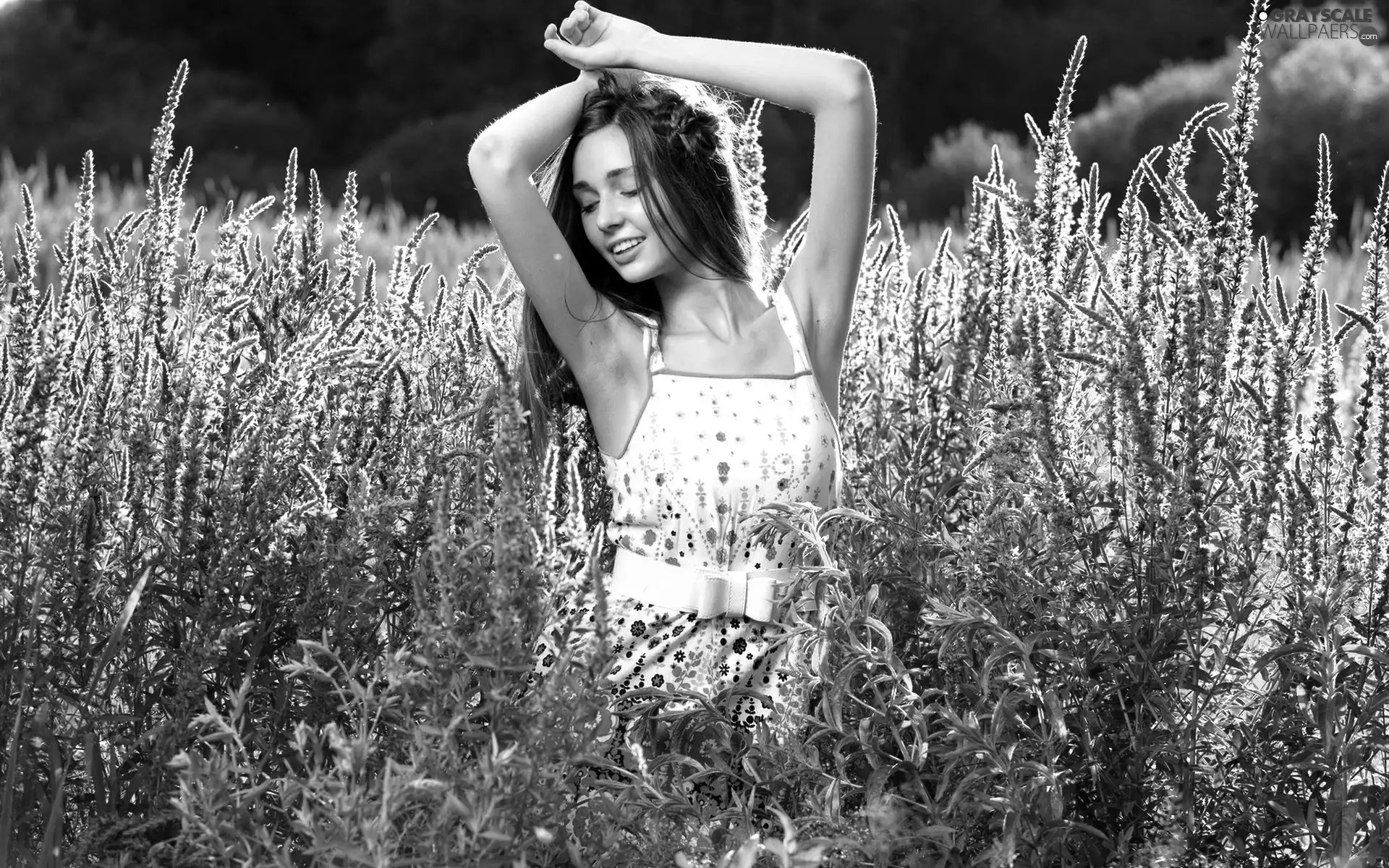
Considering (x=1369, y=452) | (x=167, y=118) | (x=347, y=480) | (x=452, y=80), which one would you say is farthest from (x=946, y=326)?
(x=452, y=80)

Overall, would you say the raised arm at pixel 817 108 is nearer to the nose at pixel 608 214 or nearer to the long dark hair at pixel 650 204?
the long dark hair at pixel 650 204

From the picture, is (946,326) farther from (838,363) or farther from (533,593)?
(533,593)

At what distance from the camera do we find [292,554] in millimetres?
1892

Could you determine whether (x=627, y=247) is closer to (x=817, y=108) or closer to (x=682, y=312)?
(x=682, y=312)

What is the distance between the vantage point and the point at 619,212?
2223mm

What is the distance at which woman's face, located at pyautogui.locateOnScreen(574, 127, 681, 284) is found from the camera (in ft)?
7.28

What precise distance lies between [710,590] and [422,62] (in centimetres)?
1554

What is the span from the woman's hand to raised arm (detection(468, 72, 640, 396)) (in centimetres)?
7

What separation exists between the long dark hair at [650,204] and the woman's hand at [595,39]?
7cm

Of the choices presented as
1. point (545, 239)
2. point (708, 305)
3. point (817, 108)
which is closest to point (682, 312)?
point (708, 305)

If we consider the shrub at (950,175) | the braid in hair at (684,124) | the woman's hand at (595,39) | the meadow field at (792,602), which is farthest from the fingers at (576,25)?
the shrub at (950,175)

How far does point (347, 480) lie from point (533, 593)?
733 mm

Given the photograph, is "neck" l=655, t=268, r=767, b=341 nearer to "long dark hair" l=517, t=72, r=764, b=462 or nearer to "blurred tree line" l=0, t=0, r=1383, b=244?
"long dark hair" l=517, t=72, r=764, b=462

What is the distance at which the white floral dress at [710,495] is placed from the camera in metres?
2.08
